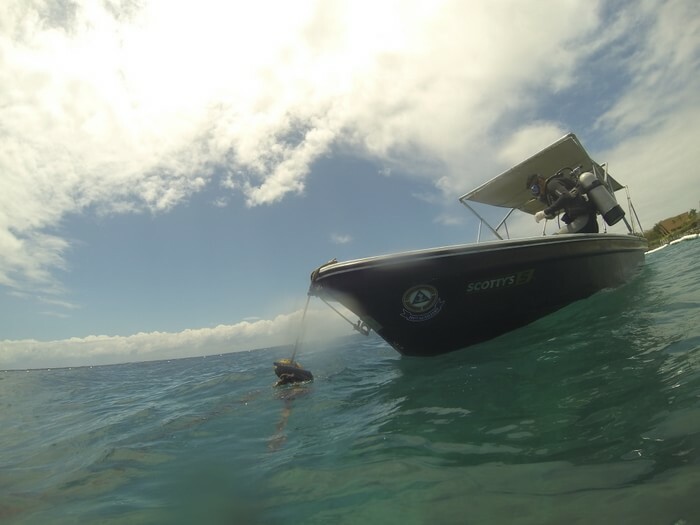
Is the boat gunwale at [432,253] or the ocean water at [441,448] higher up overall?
the boat gunwale at [432,253]

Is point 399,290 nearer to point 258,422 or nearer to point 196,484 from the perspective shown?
point 258,422

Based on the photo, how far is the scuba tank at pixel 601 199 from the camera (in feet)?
24.4

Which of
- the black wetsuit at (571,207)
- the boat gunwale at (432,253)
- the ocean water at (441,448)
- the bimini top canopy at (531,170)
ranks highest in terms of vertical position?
the bimini top canopy at (531,170)

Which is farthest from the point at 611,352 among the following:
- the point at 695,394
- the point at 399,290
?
the point at 399,290

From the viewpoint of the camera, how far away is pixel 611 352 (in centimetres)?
441

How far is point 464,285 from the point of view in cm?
604

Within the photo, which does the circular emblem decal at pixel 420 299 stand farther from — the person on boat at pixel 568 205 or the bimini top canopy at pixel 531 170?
the bimini top canopy at pixel 531 170

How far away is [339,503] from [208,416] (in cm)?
418

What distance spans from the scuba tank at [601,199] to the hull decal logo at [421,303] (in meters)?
4.18

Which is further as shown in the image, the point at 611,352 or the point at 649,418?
the point at 611,352

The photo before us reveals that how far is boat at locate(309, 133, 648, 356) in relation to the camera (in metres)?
5.91

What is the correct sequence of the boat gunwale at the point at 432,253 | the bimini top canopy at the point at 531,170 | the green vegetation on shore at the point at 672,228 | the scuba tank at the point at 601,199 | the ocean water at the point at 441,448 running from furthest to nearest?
the green vegetation on shore at the point at 672,228 < the bimini top canopy at the point at 531,170 < the scuba tank at the point at 601,199 < the boat gunwale at the point at 432,253 < the ocean water at the point at 441,448

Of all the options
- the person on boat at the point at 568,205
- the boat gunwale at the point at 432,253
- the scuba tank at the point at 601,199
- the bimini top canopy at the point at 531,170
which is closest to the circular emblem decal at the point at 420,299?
the boat gunwale at the point at 432,253

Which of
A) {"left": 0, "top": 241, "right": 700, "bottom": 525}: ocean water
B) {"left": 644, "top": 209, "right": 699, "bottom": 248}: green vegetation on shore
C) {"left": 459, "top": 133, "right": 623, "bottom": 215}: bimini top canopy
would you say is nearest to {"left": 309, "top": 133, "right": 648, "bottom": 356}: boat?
{"left": 0, "top": 241, "right": 700, "bottom": 525}: ocean water
